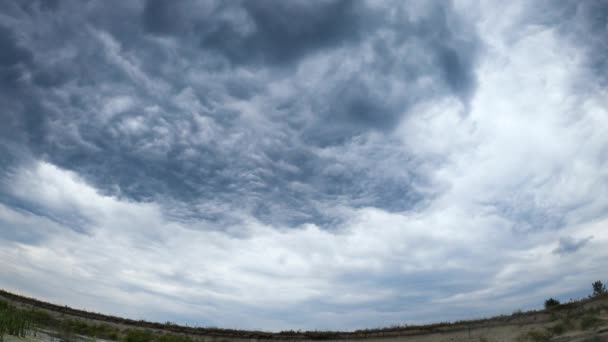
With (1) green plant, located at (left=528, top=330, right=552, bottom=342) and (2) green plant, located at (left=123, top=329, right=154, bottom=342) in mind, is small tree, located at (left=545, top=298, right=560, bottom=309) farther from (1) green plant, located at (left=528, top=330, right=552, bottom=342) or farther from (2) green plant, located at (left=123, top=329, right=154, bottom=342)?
(2) green plant, located at (left=123, top=329, right=154, bottom=342)

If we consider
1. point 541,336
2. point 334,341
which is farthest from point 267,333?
point 541,336

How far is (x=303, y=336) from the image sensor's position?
141 ft

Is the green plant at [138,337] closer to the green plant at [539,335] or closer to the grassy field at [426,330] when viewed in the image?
the grassy field at [426,330]

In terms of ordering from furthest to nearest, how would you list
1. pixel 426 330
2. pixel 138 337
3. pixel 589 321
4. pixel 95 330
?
1. pixel 95 330
2. pixel 138 337
3. pixel 426 330
4. pixel 589 321

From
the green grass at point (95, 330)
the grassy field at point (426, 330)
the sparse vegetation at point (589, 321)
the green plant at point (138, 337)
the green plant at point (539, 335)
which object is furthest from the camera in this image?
the green grass at point (95, 330)

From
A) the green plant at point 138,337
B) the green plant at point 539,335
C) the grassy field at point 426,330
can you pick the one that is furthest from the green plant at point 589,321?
the green plant at point 138,337

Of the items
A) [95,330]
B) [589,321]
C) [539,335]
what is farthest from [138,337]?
[589,321]

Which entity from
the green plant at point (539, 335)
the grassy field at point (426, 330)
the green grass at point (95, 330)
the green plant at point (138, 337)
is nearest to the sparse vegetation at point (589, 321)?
the grassy field at point (426, 330)

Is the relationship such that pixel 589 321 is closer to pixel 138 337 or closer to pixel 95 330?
pixel 138 337

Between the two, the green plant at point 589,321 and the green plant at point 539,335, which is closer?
the green plant at point 589,321

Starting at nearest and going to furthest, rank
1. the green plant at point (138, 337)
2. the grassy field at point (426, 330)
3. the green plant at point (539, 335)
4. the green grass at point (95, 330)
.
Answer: the grassy field at point (426, 330) < the green plant at point (539, 335) < the green plant at point (138, 337) < the green grass at point (95, 330)

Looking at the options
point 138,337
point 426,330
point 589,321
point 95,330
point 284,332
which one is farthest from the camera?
point 95,330

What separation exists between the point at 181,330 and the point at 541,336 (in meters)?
40.9

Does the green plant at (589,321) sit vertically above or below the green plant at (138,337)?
above
